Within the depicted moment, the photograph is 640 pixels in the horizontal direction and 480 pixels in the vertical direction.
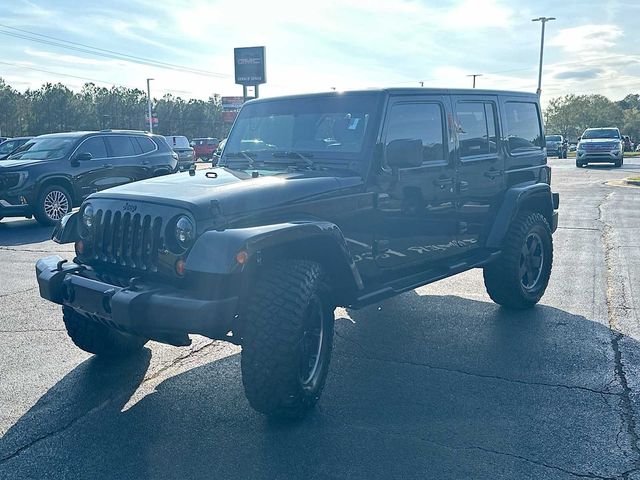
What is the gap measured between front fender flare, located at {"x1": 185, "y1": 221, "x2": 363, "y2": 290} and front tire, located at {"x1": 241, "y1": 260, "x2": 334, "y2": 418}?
0.68ft

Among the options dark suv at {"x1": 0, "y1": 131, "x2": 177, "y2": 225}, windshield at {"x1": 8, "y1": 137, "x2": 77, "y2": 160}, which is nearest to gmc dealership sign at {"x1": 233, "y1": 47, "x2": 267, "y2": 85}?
dark suv at {"x1": 0, "y1": 131, "x2": 177, "y2": 225}

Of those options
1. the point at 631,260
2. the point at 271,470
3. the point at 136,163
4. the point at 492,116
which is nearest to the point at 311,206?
the point at 271,470

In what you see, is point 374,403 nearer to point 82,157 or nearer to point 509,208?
point 509,208

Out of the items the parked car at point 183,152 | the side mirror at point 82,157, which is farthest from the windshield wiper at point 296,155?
the parked car at point 183,152

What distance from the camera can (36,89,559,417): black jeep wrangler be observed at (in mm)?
3527

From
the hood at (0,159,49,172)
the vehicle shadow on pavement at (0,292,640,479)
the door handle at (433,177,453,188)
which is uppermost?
the hood at (0,159,49,172)

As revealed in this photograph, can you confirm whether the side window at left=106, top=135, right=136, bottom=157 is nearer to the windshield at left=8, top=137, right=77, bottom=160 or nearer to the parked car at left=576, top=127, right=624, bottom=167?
the windshield at left=8, top=137, right=77, bottom=160

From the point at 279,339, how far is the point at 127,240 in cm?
118

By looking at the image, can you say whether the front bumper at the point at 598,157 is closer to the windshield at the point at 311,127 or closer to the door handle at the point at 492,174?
the door handle at the point at 492,174

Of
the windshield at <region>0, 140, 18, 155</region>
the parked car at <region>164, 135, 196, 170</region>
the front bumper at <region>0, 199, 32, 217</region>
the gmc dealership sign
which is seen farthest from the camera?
the gmc dealership sign

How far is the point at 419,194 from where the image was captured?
496 cm

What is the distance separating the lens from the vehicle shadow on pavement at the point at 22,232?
10508 millimetres

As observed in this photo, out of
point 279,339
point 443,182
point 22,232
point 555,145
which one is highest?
point 555,145

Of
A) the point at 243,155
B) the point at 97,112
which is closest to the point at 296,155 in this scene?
the point at 243,155
